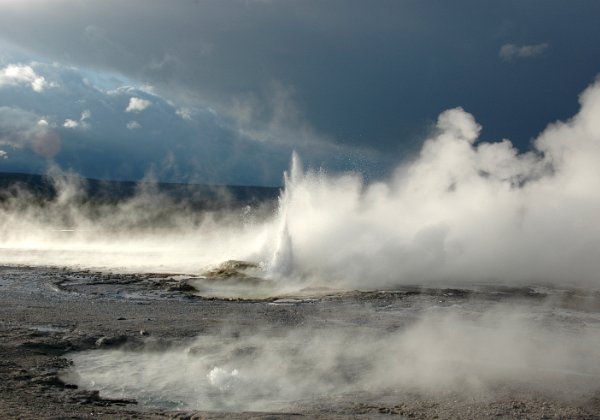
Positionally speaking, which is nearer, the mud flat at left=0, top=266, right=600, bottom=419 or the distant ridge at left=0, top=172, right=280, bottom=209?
the mud flat at left=0, top=266, right=600, bottom=419

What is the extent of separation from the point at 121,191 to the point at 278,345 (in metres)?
118

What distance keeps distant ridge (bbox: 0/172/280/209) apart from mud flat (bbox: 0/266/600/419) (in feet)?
179

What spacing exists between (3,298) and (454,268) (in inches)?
564

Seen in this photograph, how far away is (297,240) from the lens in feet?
74.6

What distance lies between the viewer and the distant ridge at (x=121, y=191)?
275 feet

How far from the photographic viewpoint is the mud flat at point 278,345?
6160mm

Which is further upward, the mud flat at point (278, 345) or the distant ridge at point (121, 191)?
the distant ridge at point (121, 191)

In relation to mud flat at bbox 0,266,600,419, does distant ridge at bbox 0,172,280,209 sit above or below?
above

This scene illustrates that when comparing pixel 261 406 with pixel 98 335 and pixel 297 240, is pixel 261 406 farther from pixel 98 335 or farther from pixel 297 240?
pixel 297 240

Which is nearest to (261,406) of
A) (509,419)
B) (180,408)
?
(180,408)

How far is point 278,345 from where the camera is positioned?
9.02 meters

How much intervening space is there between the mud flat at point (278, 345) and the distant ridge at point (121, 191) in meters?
54.7

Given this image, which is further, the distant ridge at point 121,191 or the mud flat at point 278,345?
the distant ridge at point 121,191

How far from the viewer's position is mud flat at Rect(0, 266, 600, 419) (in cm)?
616
